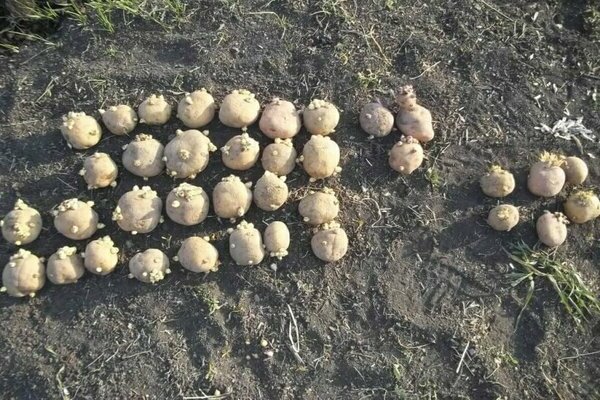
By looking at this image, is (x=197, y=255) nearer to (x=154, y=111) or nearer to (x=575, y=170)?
(x=154, y=111)

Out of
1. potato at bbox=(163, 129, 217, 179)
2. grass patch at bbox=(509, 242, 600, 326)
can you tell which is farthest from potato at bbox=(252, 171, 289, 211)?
grass patch at bbox=(509, 242, 600, 326)

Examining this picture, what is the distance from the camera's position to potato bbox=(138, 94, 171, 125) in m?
3.56

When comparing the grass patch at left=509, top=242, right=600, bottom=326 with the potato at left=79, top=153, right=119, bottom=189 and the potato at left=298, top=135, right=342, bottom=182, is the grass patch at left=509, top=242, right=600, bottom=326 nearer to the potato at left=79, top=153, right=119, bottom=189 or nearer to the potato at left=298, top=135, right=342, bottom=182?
the potato at left=298, top=135, right=342, bottom=182

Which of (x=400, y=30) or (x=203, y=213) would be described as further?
(x=400, y=30)

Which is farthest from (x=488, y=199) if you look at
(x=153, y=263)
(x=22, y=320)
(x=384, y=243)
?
(x=22, y=320)

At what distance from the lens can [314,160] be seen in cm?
345

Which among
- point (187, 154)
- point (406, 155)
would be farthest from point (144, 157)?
point (406, 155)

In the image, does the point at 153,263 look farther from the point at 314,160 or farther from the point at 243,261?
the point at 314,160

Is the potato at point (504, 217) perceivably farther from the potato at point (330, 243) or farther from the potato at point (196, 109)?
the potato at point (196, 109)

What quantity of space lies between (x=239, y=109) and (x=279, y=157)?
1.43ft

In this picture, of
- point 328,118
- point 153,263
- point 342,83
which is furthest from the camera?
point 342,83

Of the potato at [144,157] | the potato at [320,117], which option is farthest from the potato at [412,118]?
the potato at [144,157]

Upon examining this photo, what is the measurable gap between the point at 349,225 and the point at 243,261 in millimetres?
777

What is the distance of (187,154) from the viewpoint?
3.42m
